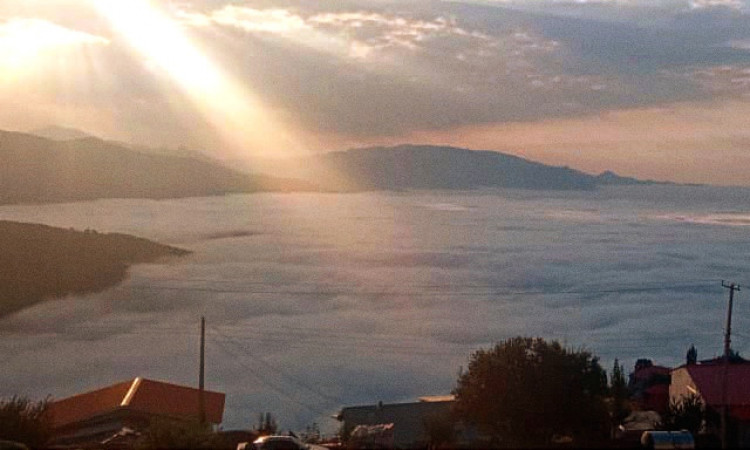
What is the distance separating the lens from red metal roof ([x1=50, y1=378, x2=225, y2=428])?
52.7ft

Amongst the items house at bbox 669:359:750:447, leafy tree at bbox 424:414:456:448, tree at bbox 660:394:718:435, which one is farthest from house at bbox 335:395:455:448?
house at bbox 669:359:750:447

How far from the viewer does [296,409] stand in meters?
27.6

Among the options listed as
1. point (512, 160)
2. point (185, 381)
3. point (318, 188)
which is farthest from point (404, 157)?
point (185, 381)

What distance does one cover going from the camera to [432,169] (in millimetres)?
186625

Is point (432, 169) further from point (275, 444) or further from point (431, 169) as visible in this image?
point (275, 444)

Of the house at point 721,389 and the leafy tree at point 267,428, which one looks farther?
the leafy tree at point 267,428

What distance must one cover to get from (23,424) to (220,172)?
13159 centimetres

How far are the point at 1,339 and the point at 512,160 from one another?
164 m

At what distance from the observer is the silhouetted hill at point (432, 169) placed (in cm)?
18300

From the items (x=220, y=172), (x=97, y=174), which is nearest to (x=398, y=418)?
(x=97, y=174)

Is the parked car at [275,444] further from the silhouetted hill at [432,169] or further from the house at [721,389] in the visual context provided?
the silhouetted hill at [432,169]

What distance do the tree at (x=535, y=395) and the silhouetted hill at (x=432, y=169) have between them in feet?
541

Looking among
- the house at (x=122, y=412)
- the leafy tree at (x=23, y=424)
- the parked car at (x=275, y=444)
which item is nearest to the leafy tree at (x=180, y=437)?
the parked car at (x=275, y=444)

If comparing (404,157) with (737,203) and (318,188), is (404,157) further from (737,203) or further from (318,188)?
(737,203)
